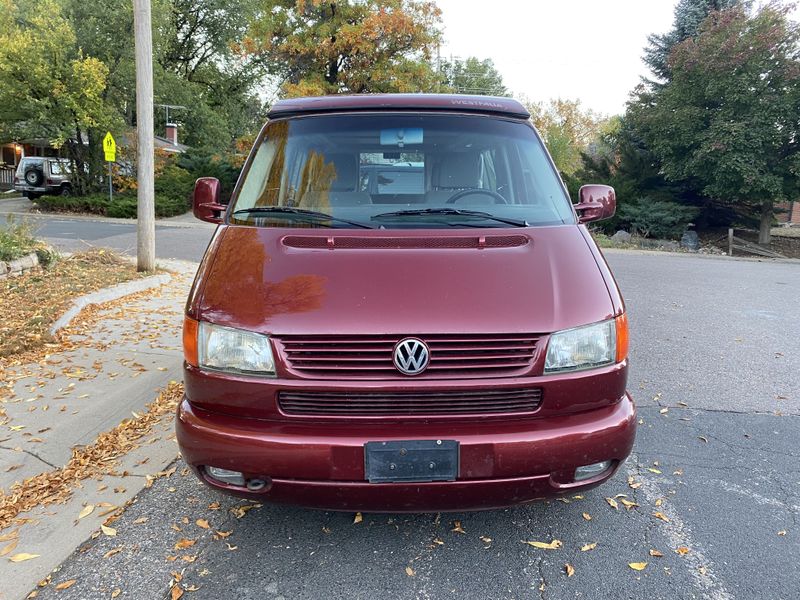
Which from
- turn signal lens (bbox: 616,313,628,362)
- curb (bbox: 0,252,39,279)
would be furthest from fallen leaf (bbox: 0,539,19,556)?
curb (bbox: 0,252,39,279)

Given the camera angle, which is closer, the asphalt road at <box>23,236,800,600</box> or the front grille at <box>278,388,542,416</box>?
the front grille at <box>278,388,542,416</box>

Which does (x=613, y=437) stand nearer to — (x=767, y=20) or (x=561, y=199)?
(x=561, y=199)

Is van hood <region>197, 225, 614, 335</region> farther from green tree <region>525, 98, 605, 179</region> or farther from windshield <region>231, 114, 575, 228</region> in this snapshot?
green tree <region>525, 98, 605, 179</region>

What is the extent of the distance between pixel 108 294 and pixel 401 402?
6137 millimetres

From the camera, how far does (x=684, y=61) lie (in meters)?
21.3

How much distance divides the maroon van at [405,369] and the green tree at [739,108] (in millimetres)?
20592

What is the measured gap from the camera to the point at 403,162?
3.14 meters

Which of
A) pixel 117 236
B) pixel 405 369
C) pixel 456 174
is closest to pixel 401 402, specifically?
pixel 405 369

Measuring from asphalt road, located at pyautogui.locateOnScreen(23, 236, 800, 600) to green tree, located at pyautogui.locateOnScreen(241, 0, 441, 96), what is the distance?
19.3 metres

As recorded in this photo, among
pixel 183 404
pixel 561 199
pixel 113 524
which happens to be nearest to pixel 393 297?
pixel 183 404

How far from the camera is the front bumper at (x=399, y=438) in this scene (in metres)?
2.10

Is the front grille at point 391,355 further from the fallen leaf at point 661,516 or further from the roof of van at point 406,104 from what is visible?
the roof of van at point 406,104

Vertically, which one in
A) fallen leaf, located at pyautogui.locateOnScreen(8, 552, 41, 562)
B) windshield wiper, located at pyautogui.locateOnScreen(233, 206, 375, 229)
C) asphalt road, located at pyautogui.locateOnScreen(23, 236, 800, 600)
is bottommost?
fallen leaf, located at pyautogui.locateOnScreen(8, 552, 41, 562)

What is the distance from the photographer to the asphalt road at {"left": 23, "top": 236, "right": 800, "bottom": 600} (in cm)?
225
